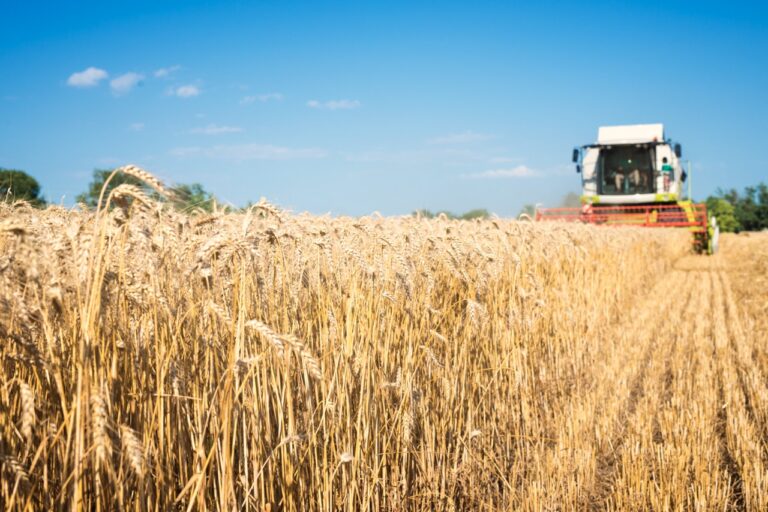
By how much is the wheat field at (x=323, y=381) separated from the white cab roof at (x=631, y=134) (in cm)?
1542

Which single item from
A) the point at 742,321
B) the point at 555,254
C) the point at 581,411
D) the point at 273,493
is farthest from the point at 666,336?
the point at 273,493

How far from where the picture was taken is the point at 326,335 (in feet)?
7.86

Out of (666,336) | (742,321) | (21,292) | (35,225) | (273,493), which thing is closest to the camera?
(21,292)

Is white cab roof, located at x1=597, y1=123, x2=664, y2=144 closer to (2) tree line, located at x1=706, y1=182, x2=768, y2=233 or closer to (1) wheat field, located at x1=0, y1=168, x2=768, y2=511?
(1) wheat field, located at x1=0, y1=168, x2=768, y2=511

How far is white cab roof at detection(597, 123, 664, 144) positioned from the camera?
19.8 metres

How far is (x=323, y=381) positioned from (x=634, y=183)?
19.9 metres

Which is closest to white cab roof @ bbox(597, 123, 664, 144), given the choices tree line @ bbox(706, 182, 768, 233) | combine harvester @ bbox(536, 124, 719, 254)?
combine harvester @ bbox(536, 124, 719, 254)

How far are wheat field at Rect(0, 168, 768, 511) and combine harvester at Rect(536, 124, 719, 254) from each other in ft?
45.2

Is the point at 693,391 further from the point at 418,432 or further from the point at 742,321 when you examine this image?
the point at 742,321

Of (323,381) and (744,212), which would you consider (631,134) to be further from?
(744,212)

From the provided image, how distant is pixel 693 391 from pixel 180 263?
15.1 feet

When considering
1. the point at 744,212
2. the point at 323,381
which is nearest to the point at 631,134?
the point at 323,381

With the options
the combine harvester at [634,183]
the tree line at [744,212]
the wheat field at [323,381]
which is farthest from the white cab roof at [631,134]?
the tree line at [744,212]

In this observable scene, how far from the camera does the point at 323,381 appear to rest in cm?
205
